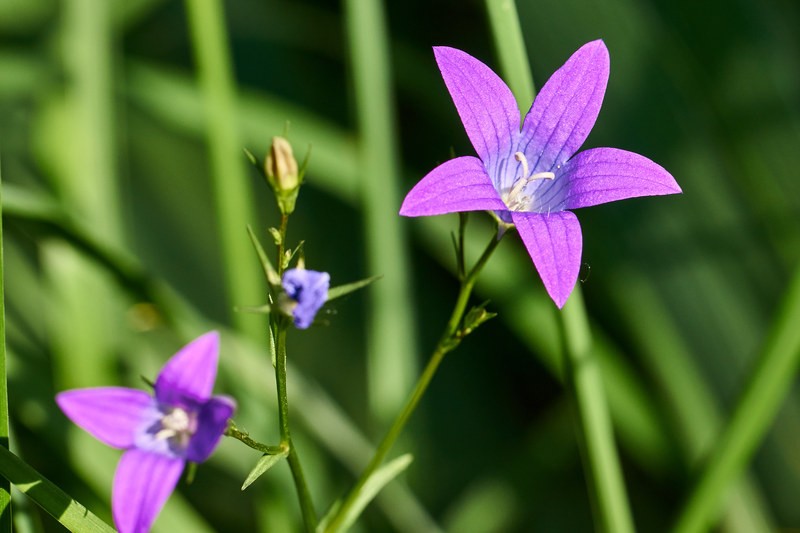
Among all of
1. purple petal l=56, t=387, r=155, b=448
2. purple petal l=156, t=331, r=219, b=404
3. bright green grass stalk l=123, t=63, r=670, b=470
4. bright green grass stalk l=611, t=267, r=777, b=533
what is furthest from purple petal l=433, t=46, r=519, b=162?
bright green grass stalk l=611, t=267, r=777, b=533

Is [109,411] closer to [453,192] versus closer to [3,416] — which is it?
[3,416]

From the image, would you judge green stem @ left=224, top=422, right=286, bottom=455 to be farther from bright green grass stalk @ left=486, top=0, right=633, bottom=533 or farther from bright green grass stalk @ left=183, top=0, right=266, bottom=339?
bright green grass stalk @ left=183, top=0, right=266, bottom=339

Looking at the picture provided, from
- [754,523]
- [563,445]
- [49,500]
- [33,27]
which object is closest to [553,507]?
[563,445]

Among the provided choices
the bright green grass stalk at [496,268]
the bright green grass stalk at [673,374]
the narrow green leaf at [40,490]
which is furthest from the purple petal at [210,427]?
the bright green grass stalk at [673,374]

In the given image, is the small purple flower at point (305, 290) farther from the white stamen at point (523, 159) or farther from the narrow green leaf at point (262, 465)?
the white stamen at point (523, 159)

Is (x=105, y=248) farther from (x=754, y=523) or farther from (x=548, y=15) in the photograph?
(x=754, y=523)
